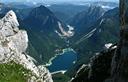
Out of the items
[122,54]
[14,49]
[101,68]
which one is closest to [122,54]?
[122,54]

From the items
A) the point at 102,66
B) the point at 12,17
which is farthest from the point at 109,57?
the point at 12,17

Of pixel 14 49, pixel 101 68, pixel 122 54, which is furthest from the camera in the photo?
pixel 14 49

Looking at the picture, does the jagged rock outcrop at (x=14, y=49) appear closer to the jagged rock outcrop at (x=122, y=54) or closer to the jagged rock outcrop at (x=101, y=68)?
the jagged rock outcrop at (x=101, y=68)

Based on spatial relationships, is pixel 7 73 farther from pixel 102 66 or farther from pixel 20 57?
pixel 102 66

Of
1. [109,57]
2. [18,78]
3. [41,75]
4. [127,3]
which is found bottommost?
[41,75]

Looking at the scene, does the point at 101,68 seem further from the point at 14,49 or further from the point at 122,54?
the point at 14,49

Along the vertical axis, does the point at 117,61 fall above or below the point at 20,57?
above

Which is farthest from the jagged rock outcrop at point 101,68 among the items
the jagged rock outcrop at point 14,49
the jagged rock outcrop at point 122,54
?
the jagged rock outcrop at point 14,49

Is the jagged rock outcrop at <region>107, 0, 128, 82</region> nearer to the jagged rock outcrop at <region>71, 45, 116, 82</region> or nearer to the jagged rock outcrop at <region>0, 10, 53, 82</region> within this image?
the jagged rock outcrop at <region>71, 45, 116, 82</region>

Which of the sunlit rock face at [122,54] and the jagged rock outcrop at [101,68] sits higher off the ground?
the sunlit rock face at [122,54]
